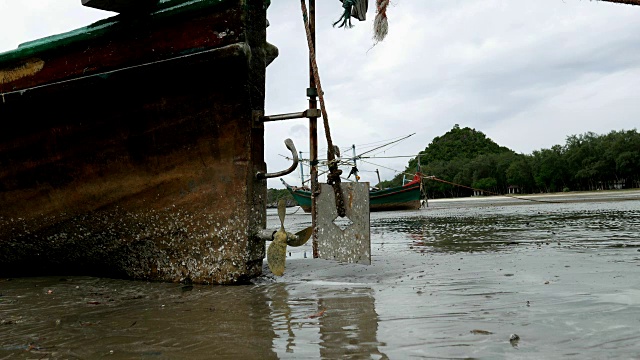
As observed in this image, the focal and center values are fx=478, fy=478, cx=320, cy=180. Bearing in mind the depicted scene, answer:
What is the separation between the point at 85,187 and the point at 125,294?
1.04 metres

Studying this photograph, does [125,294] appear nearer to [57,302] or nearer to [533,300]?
[57,302]

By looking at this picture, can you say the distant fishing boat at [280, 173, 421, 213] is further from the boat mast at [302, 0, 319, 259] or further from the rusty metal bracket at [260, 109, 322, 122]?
the rusty metal bracket at [260, 109, 322, 122]

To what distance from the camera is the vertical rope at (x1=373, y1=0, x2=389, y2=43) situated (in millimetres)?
3684

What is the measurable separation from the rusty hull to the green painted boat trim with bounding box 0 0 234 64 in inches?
0.5

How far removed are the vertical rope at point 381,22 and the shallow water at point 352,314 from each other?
6.51 feet

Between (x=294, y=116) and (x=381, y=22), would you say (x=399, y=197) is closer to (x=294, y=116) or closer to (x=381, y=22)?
(x=294, y=116)

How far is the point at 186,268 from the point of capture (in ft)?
12.7

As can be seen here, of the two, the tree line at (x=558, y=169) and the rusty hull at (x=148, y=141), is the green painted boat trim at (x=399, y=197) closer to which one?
the tree line at (x=558, y=169)

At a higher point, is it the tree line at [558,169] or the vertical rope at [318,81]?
the tree line at [558,169]

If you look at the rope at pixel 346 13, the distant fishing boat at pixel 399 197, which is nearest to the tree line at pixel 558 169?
the distant fishing boat at pixel 399 197

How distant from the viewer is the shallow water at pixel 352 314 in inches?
83.4

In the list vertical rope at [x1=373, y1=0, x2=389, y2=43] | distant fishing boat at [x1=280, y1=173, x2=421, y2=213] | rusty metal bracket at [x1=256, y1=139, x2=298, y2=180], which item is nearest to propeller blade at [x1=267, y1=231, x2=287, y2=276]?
rusty metal bracket at [x1=256, y1=139, x2=298, y2=180]

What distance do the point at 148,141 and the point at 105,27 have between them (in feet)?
3.22

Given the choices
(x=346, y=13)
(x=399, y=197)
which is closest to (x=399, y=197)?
(x=399, y=197)
